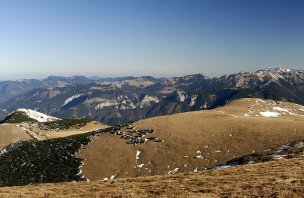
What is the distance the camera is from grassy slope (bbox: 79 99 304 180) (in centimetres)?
8325

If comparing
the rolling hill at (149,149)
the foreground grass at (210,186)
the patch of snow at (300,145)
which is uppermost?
the foreground grass at (210,186)

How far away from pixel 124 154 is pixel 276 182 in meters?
67.0

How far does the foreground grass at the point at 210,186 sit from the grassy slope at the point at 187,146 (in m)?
42.4

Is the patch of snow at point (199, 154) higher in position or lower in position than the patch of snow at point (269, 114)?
lower

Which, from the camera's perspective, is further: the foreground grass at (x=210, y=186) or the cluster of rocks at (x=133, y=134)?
the cluster of rocks at (x=133, y=134)

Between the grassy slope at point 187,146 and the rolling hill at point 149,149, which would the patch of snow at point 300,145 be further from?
the grassy slope at point 187,146

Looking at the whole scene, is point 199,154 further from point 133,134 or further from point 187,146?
point 133,134

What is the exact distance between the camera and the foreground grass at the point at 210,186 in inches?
1087

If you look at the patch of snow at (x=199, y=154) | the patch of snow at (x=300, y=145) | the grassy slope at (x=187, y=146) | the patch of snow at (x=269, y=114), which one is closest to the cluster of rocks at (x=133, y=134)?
the grassy slope at (x=187, y=146)

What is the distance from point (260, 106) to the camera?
513 ft

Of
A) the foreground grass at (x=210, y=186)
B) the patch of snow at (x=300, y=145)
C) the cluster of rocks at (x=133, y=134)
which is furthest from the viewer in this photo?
the cluster of rocks at (x=133, y=134)

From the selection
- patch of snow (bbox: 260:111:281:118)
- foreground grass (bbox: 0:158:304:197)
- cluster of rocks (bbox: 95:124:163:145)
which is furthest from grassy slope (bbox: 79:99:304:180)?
foreground grass (bbox: 0:158:304:197)

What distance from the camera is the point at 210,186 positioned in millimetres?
30828

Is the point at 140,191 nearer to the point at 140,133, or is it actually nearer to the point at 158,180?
the point at 158,180
